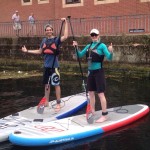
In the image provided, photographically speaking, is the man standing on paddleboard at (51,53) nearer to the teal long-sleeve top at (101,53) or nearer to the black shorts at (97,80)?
the teal long-sleeve top at (101,53)

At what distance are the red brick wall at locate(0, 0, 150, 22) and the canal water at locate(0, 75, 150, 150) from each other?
A: 8.40 meters

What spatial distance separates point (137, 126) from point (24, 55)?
15829mm

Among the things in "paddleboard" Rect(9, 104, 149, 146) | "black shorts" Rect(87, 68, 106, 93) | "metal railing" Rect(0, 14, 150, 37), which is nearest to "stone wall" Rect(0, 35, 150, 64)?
"metal railing" Rect(0, 14, 150, 37)

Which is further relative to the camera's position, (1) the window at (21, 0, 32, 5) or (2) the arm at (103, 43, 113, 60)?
(1) the window at (21, 0, 32, 5)

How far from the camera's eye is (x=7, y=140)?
7.05 metres

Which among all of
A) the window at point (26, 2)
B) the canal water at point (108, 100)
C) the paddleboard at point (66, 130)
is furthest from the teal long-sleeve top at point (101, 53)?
the window at point (26, 2)

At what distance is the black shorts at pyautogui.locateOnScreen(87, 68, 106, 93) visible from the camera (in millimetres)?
7699

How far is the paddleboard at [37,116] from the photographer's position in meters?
7.33

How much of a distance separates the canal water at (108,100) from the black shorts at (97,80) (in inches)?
36.3

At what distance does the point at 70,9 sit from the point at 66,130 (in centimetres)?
2084

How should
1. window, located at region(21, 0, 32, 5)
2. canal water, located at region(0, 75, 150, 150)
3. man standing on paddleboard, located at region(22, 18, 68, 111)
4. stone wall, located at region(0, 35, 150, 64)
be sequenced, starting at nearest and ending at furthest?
canal water, located at region(0, 75, 150, 150) → man standing on paddleboard, located at region(22, 18, 68, 111) → stone wall, located at region(0, 35, 150, 64) → window, located at region(21, 0, 32, 5)

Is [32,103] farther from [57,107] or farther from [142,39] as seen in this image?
[142,39]

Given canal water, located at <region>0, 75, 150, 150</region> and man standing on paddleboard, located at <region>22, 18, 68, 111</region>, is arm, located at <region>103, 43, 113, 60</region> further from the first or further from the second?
canal water, located at <region>0, 75, 150, 150</region>

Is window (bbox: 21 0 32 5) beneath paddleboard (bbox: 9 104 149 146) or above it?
above
